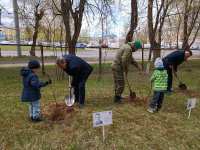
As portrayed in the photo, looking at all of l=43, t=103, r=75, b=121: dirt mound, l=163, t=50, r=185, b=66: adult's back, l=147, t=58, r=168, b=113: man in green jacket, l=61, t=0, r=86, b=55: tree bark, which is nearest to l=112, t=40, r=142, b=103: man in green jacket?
l=147, t=58, r=168, b=113: man in green jacket

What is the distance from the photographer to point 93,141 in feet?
16.1

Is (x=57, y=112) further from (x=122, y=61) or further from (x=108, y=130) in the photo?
(x=122, y=61)

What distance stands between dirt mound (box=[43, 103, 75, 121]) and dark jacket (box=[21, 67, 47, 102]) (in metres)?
0.67

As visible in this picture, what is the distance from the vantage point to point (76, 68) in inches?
245

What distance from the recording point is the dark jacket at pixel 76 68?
6.18 meters

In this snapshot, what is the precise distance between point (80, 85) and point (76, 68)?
0.44 metres

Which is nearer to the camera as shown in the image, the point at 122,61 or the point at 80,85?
the point at 80,85

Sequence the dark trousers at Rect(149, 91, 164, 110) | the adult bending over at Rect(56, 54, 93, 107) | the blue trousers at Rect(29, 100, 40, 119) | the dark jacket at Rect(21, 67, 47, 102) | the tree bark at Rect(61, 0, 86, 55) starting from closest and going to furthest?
the dark jacket at Rect(21, 67, 47, 102) → the blue trousers at Rect(29, 100, 40, 119) → the adult bending over at Rect(56, 54, 93, 107) → the dark trousers at Rect(149, 91, 164, 110) → the tree bark at Rect(61, 0, 86, 55)

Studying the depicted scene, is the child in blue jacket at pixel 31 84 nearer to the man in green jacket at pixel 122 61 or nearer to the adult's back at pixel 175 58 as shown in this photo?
the man in green jacket at pixel 122 61

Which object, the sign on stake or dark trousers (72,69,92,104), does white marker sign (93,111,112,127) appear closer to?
the sign on stake

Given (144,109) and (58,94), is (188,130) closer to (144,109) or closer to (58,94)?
(144,109)

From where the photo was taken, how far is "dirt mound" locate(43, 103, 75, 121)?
232 inches

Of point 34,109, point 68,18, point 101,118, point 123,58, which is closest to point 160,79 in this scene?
point 123,58

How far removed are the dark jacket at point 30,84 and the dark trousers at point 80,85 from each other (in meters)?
1.28
